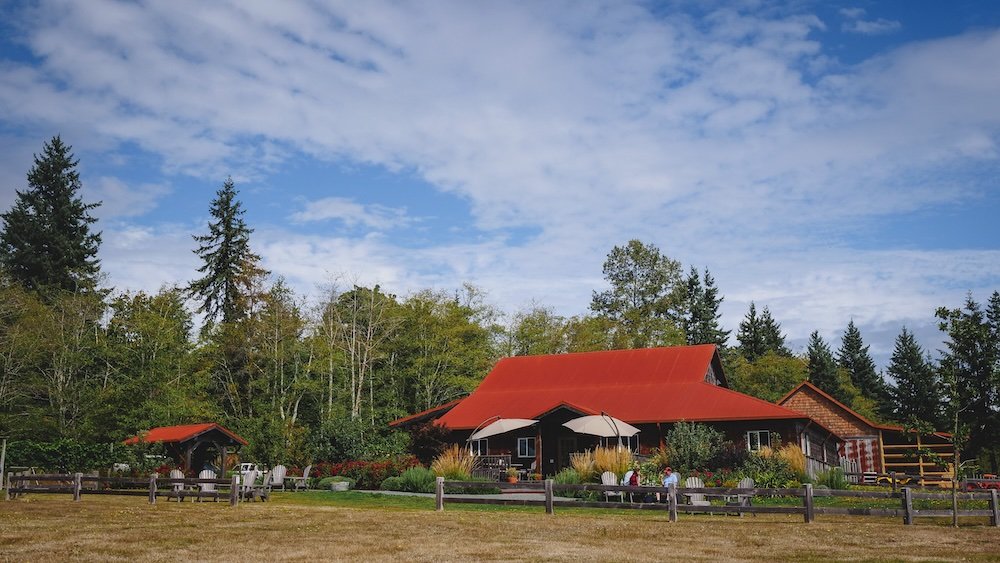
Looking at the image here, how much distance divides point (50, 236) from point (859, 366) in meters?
66.7

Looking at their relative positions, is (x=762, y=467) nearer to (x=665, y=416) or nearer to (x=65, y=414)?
(x=665, y=416)

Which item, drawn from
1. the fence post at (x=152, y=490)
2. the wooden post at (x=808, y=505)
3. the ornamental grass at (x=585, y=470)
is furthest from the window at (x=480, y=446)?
the wooden post at (x=808, y=505)

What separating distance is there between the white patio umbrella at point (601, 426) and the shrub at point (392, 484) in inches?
303

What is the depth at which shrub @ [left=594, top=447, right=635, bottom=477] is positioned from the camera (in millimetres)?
27219

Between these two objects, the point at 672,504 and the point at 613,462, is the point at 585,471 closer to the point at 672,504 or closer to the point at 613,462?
the point at 613,462

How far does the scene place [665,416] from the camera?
39.0m

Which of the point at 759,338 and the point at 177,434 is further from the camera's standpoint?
the point at 759,338

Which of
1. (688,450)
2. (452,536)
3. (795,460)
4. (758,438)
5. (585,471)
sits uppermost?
(758,438)

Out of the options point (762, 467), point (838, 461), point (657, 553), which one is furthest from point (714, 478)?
point (838, 461)

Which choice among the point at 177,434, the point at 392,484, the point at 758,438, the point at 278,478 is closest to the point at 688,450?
the point at 758,438

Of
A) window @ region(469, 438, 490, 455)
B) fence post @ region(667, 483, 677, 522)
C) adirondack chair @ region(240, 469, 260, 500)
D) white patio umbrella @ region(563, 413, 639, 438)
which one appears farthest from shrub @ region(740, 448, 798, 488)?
adirondack chair @ region(240, 469, 260, 500)

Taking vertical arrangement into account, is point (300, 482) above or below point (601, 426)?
below

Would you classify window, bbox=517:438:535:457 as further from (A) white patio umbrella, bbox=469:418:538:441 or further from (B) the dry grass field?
(B) the dry grass field

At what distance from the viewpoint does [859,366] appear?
7700 centimetres
